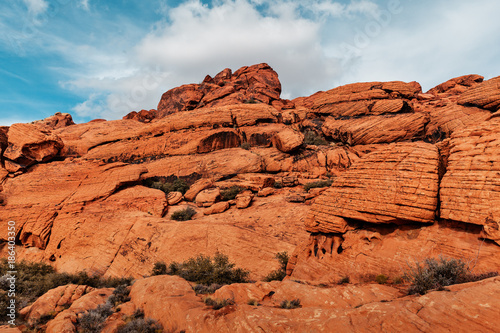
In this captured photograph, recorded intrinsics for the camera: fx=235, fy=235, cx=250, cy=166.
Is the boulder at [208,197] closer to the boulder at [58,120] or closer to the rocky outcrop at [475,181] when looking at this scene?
the rocky outcrop at [475,181]

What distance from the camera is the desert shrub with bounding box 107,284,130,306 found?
7.81m

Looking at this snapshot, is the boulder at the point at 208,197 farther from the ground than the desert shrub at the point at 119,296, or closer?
farther from the ground

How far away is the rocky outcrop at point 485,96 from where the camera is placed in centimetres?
2269

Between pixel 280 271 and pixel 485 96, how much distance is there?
91.9 ft

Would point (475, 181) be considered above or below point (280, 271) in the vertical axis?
above

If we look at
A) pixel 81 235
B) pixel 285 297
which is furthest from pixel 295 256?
pixel 81 235

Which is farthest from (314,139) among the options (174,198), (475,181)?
(475,181)

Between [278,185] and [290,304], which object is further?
[278,185]

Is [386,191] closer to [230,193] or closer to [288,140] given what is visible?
[230,193]

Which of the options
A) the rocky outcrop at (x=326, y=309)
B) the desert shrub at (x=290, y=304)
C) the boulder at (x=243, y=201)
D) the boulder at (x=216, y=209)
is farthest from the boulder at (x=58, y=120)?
the desert shrub at (x=290, y=304)

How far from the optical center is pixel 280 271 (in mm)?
11047

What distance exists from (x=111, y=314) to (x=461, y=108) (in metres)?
33.9

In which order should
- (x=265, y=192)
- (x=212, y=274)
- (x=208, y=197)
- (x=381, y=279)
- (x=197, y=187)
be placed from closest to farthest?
1. (x=381, y=279)
2. (x=212, y=274)
3. (x=265, y=192)
4. (x=208, y=197)
5. (x=197, y=187)

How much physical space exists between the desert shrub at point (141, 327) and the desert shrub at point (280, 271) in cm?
572
